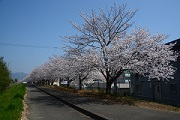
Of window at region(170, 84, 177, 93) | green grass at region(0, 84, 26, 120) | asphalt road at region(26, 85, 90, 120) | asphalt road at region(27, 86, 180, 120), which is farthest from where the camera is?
window at region(170, 84, 177, 93)

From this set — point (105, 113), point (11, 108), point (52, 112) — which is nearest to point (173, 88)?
point (105, 113)

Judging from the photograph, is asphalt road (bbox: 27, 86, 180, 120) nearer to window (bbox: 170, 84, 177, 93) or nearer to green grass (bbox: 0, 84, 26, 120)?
green grass (bbox: 0, 84, 26, 120)

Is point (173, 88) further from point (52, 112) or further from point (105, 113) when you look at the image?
point (52, 112)

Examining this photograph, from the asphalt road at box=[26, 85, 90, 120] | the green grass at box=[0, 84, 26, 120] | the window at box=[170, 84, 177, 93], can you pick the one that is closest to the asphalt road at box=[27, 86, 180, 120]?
the asphalt road at box=[26, 85, 90, 120]

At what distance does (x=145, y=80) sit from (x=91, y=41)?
33.6 ft

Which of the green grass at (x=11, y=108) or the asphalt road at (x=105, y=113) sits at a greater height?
the green grass at (x=11, y=108)

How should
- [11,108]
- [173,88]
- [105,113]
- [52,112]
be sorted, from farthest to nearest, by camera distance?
1. [173,88]
2. [52,112]
3. [11,108]
4. [105,113]

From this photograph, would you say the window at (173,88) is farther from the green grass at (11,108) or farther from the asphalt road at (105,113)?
the green grass at (11,108)

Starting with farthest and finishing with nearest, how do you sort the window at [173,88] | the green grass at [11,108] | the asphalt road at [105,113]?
the window at [173,88], the asphalt road at [105,113], the green grass at [11,108]

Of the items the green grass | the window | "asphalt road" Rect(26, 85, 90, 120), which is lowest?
"asphalt road" Rect(26, 85, 90, 120)

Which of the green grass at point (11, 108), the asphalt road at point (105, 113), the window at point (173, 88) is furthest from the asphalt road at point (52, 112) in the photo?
the window at point (173, 88)

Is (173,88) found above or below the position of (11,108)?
above

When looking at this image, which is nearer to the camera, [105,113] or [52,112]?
[105,113]

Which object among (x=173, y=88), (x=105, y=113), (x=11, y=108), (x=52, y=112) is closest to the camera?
(x=105, y=113)
